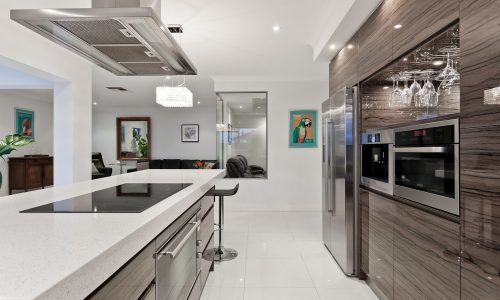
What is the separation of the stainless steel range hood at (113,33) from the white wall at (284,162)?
3410mm

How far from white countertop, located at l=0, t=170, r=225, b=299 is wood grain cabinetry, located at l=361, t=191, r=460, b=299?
1417 millimetres

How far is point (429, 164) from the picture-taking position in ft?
5.50

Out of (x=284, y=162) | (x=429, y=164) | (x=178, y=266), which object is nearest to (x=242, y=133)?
(x=284, y=162)

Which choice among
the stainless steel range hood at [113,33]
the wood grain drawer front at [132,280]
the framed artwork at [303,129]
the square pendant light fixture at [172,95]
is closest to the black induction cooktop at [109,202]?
the wood grain drawer front at [132,280]

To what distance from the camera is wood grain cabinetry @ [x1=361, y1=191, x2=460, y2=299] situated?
1.45 metres

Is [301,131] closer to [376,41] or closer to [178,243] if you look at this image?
[376,41]

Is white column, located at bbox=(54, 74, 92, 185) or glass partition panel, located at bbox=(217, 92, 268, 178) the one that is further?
glass partition panel, located at bbox=(217, 92, 268, 178)

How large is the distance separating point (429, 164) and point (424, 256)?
0.55 meters

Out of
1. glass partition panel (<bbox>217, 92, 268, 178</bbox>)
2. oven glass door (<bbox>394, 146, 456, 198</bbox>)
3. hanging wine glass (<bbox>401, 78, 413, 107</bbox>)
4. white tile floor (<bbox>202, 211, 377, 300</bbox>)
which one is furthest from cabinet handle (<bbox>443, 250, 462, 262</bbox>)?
glass partition panel (<bbox>217, 92, 268, 178</bbox>)

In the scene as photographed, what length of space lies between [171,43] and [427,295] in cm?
218

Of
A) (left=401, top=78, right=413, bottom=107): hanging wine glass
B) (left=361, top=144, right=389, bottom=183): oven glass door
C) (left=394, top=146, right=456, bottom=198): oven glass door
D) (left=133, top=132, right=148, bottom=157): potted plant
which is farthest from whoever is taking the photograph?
(left=133, top=132, right=148, bottom=157): potted plant

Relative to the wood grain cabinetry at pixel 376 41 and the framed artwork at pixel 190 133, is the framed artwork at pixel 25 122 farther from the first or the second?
the wood grain cabinetry at pixel 376 41

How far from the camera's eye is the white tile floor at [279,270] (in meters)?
2.40

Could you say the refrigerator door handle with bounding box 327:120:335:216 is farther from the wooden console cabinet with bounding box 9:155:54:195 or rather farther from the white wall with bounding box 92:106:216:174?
the wooden console cabinet with bounding box 9:155:54:195
